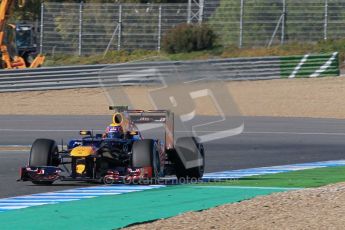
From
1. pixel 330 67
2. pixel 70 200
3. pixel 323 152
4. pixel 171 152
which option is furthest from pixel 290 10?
pixel 70 200

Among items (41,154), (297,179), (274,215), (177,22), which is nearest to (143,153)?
(41,154)

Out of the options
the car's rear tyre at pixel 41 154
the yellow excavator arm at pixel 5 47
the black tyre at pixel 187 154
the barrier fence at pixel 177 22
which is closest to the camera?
the car's rear tyre at pixel 41 154

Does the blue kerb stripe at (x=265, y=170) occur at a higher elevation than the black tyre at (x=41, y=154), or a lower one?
lower

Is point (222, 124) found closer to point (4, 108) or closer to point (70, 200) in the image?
point (4, 108)

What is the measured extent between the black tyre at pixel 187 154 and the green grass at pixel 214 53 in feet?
81.2

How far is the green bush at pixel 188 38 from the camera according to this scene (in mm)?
41750

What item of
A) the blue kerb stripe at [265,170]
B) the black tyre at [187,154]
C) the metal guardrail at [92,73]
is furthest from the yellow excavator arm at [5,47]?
the black tyre at [187,154]

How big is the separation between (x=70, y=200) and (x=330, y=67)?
25784 mm

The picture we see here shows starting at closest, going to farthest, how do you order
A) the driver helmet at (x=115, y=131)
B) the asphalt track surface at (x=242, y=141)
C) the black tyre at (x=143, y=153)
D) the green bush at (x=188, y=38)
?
the black tyre at (x=143, y=153)
the driver helmet at (x=115, y=131)
the asphalt track surface at (x=242, y=141)
the green bush at (x=188, y=38)

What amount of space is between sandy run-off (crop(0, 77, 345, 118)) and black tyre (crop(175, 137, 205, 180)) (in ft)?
51.7

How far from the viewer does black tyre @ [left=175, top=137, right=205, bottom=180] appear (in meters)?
14.4

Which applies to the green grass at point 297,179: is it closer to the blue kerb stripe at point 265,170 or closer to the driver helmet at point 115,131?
the blue kerb stripe at point 265,170

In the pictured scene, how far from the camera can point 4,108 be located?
32.8 m

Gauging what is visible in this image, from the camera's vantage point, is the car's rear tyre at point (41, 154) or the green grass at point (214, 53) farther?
the green grass at point (214, 53)
